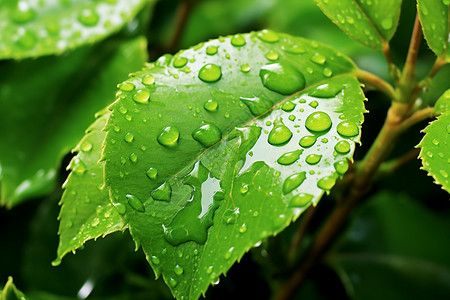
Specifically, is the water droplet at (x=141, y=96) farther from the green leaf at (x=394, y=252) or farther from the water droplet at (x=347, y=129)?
the green leaf at (x=394, y=252)

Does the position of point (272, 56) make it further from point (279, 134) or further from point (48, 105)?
point (48, 105)

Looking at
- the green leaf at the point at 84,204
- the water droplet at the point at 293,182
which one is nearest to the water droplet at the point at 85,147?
the green leaf at the point at 84,204

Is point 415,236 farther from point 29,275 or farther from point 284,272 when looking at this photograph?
point 29,275

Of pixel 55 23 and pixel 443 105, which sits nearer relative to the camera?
pixel 443 105

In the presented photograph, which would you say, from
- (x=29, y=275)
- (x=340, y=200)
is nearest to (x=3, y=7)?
(x=29, y=275)

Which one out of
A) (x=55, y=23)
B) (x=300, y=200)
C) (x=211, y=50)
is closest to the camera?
(x=300, y=200)

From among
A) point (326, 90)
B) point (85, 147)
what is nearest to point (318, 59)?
point (326, 90)
